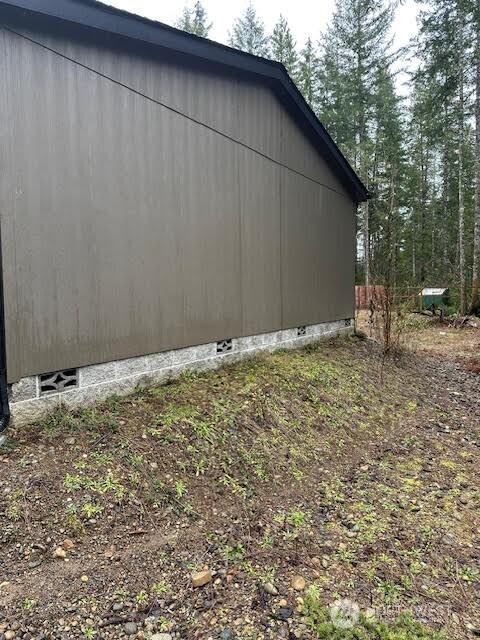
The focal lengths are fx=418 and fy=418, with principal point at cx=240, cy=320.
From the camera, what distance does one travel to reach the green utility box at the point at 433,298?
44.7ft

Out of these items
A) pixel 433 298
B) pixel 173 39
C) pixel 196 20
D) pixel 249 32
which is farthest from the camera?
pixel 249 32

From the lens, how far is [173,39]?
13.8 feet

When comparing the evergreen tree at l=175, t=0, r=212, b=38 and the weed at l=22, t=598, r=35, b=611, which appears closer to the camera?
the weed at l=22, t=598, r=35, b=611

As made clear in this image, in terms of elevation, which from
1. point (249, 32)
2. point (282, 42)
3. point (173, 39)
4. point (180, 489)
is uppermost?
point (249, 32)

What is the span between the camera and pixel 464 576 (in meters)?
2.34

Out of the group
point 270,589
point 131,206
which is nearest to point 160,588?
point 270,589

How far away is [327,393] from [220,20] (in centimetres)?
2324

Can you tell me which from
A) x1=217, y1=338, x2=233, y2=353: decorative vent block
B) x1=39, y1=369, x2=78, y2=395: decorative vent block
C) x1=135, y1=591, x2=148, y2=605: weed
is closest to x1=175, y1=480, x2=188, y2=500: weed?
x1=135, y1=591, x2=148, y2=605: weed

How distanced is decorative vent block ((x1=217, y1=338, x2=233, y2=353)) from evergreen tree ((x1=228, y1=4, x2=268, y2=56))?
21.0 metres

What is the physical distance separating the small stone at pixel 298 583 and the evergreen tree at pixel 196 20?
77.9 feet

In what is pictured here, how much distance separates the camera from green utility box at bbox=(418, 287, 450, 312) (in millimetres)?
13616

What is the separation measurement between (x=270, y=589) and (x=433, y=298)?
43.8 feet

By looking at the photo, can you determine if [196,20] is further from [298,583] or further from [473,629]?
[473,629]

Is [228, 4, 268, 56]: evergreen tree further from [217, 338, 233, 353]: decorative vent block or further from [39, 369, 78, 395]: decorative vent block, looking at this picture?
[39, 369, 78, 395]: decorative vent block
